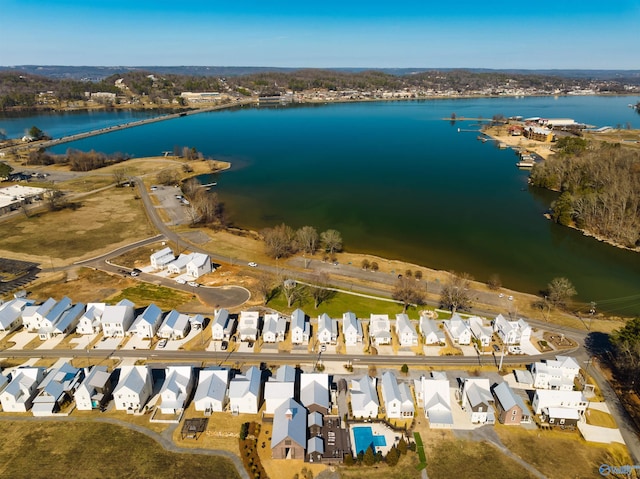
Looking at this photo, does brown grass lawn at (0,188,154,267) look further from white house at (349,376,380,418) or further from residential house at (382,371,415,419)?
residential house at (382,371,415,419)

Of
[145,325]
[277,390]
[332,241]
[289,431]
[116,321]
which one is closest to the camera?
[289,431]

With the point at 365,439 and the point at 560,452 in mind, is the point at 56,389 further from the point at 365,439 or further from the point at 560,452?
the point at 560,452

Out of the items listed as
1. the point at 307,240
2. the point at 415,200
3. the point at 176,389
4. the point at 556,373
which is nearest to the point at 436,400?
the point at 556,373

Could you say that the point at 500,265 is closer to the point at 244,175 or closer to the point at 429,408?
the point at 429,408

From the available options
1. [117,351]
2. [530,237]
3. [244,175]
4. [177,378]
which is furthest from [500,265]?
[244,175]

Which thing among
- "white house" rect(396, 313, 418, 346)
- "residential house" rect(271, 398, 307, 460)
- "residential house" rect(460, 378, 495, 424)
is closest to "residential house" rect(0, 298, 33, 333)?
"residential house" rect(271, 398, 307, 460)

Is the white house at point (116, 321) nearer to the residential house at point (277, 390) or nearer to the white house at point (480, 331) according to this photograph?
the residential house at point (277, 390)

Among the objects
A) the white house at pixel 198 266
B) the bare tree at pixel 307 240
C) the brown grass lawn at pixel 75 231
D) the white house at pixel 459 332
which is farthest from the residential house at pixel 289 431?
the brown grass lawn at pixel 75 231
